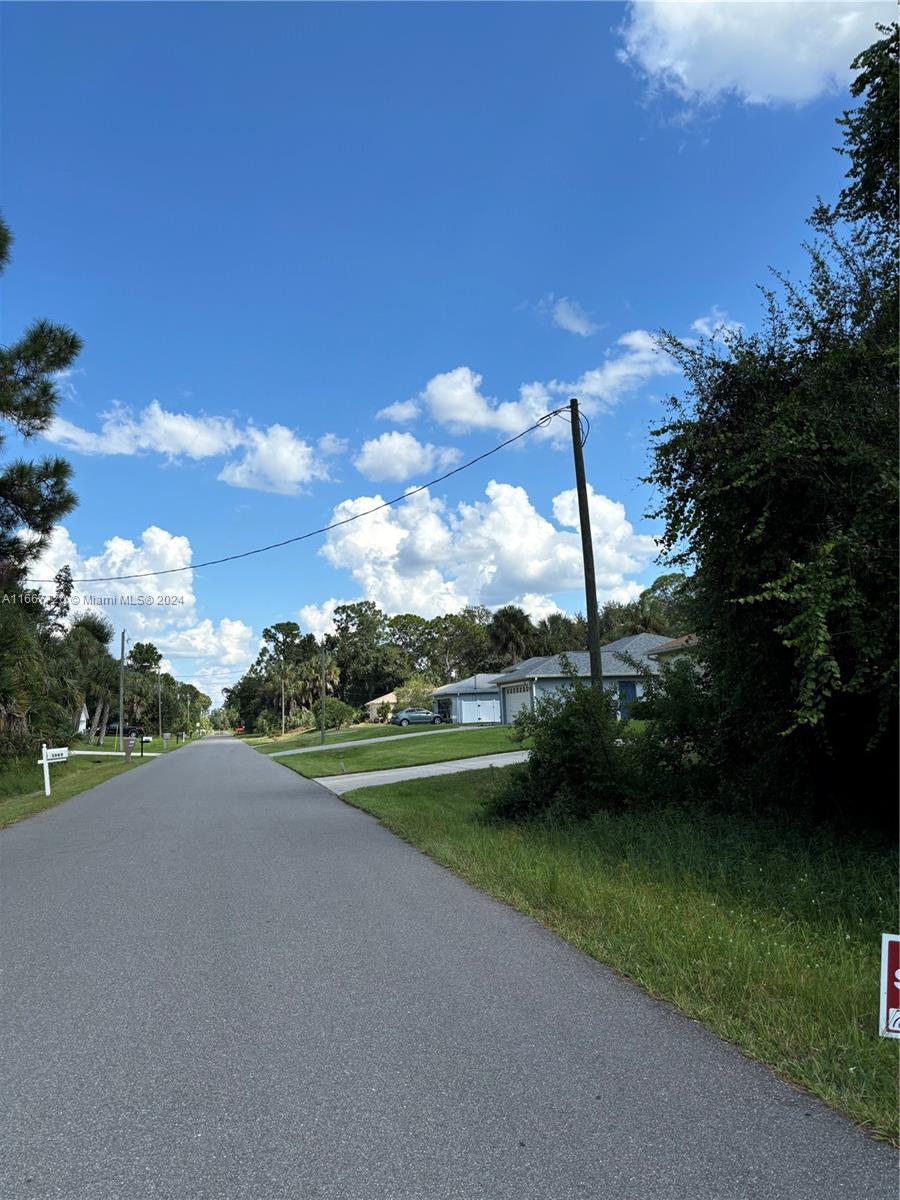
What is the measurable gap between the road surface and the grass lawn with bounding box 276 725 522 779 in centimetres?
59

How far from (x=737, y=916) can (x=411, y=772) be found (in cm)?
1855

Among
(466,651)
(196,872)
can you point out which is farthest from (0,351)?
(466,651)

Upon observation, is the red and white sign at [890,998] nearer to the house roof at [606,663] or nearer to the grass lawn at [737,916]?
the grass lawn at [737,916]

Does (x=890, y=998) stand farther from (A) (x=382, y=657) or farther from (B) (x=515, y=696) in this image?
(A) (x=382, y=657)

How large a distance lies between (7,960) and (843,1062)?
553 cm

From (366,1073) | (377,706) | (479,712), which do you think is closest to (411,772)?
(366,1073)

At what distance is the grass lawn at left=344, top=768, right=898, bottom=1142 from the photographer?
4137 millimetres

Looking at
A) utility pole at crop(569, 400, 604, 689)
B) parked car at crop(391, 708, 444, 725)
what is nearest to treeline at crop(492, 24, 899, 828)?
utility pole at crop(569, 400, 604, 689)

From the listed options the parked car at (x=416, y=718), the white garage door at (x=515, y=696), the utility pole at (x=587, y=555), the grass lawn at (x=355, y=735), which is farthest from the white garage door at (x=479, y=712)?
the utility pole at (x=587, y=555)

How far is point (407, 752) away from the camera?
105ft

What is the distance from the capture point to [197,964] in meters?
Answer: 5.96

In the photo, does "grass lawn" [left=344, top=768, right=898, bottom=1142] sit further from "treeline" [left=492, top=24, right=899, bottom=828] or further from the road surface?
the road surface

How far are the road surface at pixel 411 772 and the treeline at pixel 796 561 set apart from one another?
840cm

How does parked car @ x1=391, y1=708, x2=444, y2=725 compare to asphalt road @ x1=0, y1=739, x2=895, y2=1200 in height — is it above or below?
below
